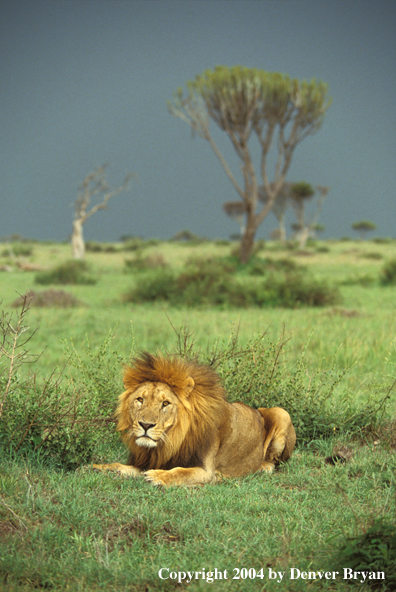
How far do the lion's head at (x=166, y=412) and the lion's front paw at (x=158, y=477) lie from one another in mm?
160

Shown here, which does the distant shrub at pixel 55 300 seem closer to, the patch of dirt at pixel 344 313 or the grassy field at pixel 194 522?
the patch of dirt at pixel 344 313

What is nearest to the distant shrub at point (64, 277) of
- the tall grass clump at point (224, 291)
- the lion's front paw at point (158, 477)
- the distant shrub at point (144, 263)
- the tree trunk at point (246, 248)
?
the distant shrub at point (144, 263)

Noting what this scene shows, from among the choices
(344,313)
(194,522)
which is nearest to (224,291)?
(344,313)

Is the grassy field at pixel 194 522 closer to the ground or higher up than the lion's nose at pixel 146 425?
closer to the ground

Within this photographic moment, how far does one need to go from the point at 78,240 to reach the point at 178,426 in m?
38.1

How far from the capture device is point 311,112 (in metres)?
30.6

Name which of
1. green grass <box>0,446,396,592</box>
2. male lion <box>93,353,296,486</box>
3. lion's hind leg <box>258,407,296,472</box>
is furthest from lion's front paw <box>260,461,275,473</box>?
green grass <box>0,446,396,592</box>

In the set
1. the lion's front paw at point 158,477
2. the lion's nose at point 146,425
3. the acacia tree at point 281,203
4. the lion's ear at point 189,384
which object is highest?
the acacia tree at point 281,203

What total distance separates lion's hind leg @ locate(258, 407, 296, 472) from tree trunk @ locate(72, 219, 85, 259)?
36.8m

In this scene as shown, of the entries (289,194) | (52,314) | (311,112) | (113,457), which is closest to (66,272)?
(52,314)

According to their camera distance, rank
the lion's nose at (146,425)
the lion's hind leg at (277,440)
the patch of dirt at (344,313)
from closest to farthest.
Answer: the lion's nose at (146,425), the lion's hind leg at (277,440), the patch of dirt at (344,313)

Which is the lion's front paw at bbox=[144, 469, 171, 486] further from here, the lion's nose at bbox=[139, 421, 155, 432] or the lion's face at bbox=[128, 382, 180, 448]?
the lion's nose at bbox=[139, 421, 155, 432]

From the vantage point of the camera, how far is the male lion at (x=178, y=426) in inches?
168

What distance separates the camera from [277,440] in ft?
17.0
